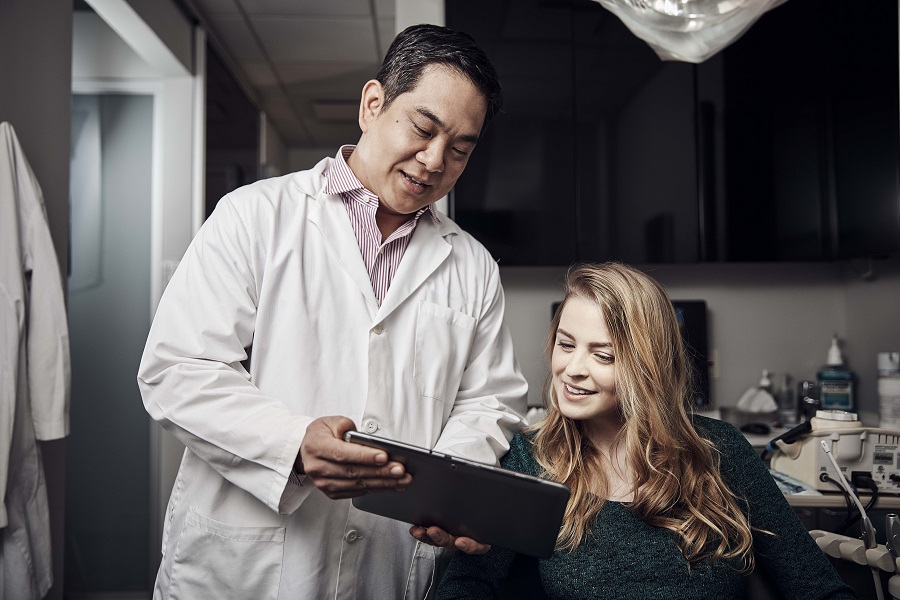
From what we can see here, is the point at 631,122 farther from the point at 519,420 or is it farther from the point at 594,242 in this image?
the point at 519,420

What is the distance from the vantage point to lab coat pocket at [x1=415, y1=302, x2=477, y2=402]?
4.23 ft

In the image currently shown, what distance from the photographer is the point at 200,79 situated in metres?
3.08

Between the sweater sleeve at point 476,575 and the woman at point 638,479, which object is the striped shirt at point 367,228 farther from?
the sweater sleeve at point 476,575

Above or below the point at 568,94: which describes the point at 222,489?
below

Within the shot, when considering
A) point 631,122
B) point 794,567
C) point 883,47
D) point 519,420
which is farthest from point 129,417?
point 883,47

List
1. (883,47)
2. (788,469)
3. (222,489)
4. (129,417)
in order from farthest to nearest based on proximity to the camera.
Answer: (129,417), (883,47), (788,469), (222,489)

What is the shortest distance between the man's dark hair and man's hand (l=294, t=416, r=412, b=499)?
649mm

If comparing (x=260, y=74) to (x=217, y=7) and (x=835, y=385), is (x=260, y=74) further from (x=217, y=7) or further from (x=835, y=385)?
(x=835, y=385)

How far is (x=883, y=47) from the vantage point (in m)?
2.17

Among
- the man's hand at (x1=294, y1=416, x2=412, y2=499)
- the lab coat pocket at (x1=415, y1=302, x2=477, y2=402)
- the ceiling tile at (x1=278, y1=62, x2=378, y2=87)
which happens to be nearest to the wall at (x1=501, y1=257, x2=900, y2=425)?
the lab coat pocket at (x1=415, y1=302, x2=477, y2=402)

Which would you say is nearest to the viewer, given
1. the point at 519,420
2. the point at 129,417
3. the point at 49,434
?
the point at 519,420

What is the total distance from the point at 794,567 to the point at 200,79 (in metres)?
3.02

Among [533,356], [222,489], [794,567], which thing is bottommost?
[794,567]

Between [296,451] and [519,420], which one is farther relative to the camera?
[519,420]
